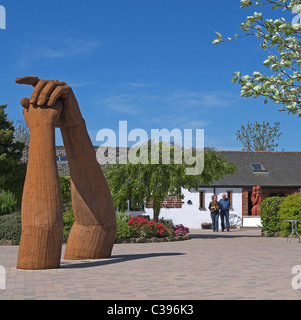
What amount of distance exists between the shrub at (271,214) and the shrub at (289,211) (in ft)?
2.22

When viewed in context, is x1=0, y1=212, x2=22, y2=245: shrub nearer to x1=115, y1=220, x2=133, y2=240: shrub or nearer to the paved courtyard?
x1=115, y1=220, x2=133, y2=240: shrub

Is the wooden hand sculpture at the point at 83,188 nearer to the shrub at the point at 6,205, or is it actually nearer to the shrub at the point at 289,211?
the shrub at the point at 6,205

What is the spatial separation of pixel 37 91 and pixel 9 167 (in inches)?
823

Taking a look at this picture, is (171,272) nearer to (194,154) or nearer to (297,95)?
(297,95)

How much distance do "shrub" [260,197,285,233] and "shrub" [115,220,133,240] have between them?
6470mm

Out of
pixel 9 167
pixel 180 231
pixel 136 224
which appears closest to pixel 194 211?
pixel 9 167

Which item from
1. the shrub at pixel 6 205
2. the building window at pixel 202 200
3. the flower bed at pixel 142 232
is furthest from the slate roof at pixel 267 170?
the shrub at pixel 6 205

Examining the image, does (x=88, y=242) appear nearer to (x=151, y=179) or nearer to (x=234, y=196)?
(x=151, y=179)

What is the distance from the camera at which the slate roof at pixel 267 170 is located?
33812 millimetres

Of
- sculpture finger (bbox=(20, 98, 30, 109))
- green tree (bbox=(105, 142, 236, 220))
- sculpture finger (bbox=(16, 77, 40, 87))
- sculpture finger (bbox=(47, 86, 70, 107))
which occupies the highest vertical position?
sculpture finger (bbox=(16, 77, 40, 87))

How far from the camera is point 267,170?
117 ft

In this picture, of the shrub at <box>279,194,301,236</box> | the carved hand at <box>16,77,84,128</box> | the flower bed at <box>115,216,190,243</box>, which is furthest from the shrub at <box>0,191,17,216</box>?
the shrub at <box>279,194,301,236</box>

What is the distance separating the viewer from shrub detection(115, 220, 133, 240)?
16.7 meters

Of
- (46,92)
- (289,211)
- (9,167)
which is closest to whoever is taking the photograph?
(46,92)
